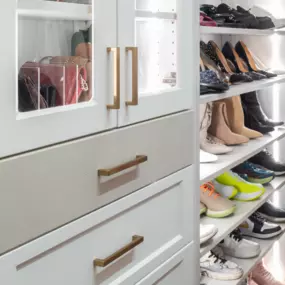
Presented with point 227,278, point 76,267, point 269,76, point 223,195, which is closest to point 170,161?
point 76,267

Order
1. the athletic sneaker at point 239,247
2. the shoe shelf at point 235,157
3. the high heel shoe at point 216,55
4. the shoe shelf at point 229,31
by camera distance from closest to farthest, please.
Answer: the shoe shelf at point 229,31
the shoe shelf at point 235,157
the athletic sneaker at point 239,247
the high heel shoe at point 216,55

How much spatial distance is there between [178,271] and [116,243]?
1.16 ft

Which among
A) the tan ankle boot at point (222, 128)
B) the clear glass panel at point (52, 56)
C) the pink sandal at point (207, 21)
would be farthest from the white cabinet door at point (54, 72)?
the tan ankle boot at point (222, 128)

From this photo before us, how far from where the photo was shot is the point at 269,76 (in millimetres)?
2512

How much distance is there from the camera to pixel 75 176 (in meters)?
1.09

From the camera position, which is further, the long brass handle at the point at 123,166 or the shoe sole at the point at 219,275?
the shoe sole at the point at 219,275

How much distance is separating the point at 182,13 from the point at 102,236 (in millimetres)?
645

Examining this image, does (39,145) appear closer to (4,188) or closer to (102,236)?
(4,188)

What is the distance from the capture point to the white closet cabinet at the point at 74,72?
93 centimetres

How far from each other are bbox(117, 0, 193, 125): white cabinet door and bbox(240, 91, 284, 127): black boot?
1.18m

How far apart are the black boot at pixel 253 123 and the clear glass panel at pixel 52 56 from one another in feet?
5.36

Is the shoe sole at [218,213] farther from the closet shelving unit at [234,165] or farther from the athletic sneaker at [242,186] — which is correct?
the athletic sneaker at [242,186]

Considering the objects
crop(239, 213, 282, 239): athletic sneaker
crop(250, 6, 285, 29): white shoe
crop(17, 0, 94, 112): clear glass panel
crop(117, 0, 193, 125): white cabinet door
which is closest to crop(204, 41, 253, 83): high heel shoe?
crop(250, 6, 285, 29): white shoe

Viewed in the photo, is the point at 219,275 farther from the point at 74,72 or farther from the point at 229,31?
the point at 74,72
